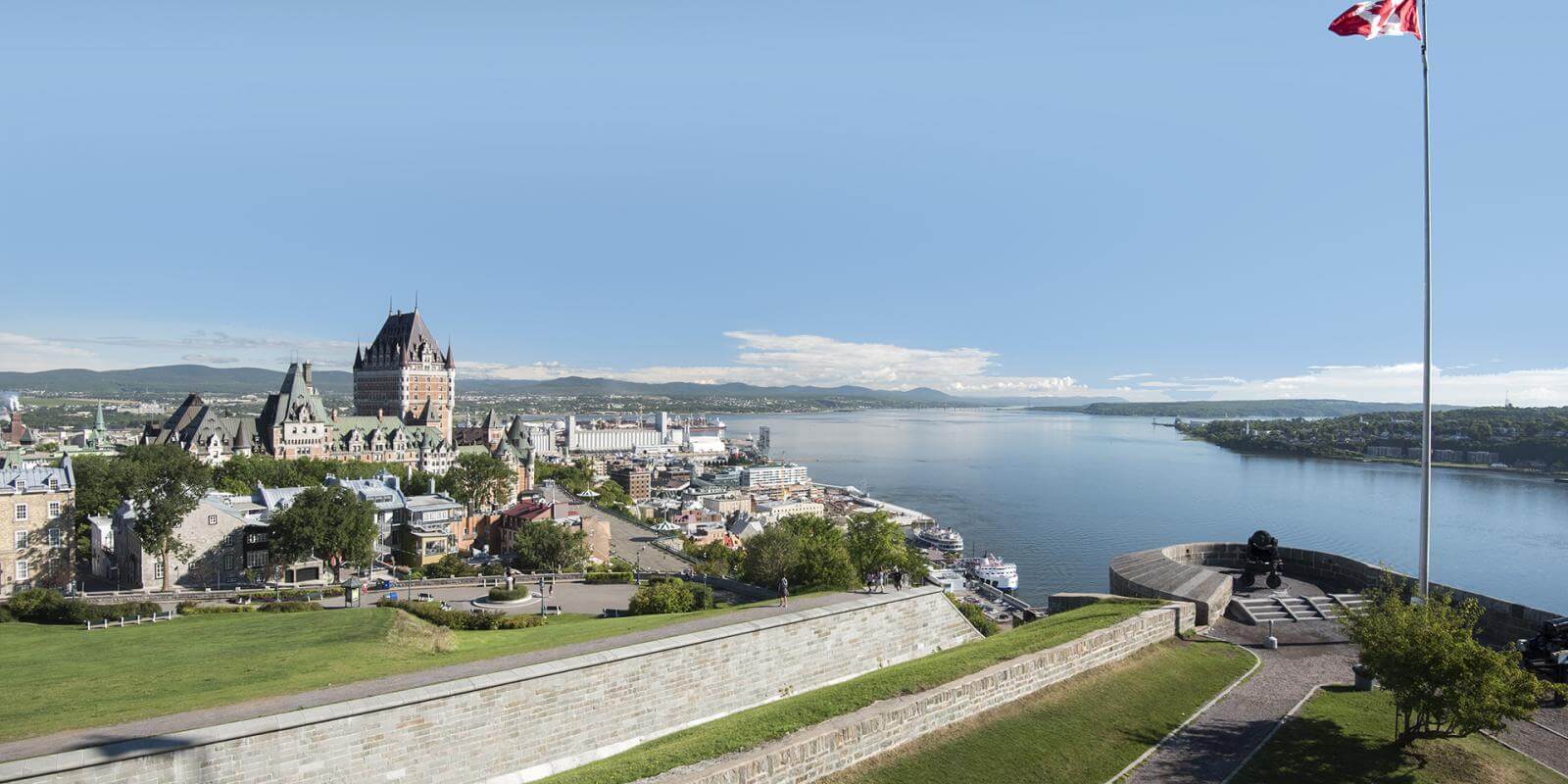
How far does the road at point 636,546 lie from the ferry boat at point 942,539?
25989mm

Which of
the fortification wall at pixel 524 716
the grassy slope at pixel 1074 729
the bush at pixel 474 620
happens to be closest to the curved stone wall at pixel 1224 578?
the grassy slope at pixel 1074 729

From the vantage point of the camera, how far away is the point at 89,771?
8977mm

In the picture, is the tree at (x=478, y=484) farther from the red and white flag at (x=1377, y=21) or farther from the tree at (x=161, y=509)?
the red and white flag at (x=1377, y=21)

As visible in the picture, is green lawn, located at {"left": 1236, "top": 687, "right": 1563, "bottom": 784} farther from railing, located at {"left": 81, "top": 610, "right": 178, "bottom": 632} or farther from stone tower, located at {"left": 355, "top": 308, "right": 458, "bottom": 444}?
stone tower, located at {"left": 355, "top": 308, "right": 458, "bottom": 444}

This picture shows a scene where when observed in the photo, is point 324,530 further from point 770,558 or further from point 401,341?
point 401,341

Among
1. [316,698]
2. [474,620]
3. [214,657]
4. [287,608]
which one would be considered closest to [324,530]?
[287,608]

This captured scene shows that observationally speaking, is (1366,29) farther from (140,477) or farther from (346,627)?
(140,477)

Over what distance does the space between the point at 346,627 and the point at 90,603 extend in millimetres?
11518

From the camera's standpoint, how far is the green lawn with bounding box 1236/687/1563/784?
1002 cm

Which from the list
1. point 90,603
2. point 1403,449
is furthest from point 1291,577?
point 1403,449

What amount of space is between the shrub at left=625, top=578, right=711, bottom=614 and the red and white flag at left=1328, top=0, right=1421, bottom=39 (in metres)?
19.0

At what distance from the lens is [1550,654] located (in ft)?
42.3

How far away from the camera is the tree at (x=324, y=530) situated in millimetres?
30609

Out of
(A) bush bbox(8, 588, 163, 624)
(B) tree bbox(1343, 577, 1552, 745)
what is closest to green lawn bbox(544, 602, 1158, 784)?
(B) tree bbox(1343, 577, 1552, 745)
